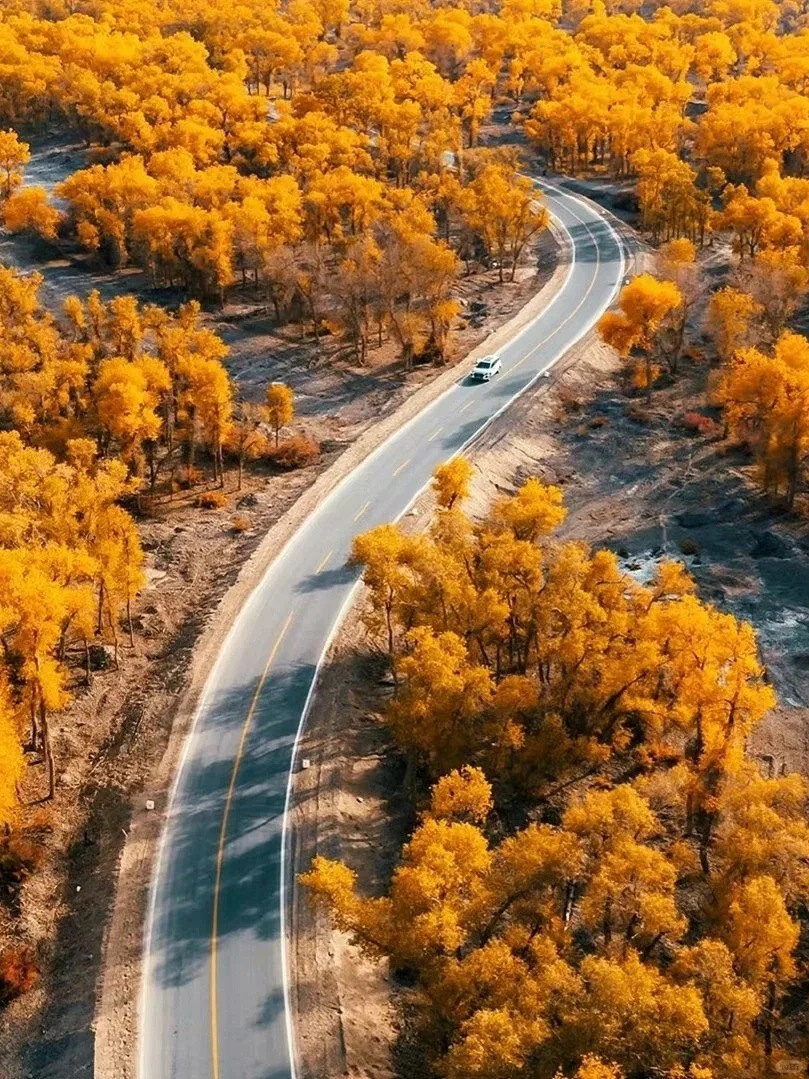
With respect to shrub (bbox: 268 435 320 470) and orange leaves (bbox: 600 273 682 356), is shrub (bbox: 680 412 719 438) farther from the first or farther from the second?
shrub (bbox: 268 435 320 470)

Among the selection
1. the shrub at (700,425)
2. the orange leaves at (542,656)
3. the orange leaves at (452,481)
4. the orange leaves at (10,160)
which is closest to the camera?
the orange leaves at (542,656)

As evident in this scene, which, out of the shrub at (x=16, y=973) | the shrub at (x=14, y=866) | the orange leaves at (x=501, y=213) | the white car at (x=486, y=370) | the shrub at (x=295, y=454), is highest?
the orange leaves at (x=501, y=213)

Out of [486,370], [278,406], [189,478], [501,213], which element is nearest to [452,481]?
[278,406]

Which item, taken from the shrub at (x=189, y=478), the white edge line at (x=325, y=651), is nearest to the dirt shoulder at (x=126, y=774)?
the shrub at (x=189, y=478)

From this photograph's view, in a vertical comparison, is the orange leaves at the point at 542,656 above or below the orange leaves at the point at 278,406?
below

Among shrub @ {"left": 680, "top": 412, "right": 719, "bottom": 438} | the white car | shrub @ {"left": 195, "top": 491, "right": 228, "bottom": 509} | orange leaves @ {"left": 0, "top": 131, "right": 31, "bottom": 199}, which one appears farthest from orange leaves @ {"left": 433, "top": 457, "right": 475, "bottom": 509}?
orange leaves @ {"left": 0, "top": 131, "right": 31, "bottom": 199}

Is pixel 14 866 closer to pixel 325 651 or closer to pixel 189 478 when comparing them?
pixel 325 651

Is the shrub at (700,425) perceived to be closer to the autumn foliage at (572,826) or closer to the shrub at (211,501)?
the autumn foliage at (572,826)
